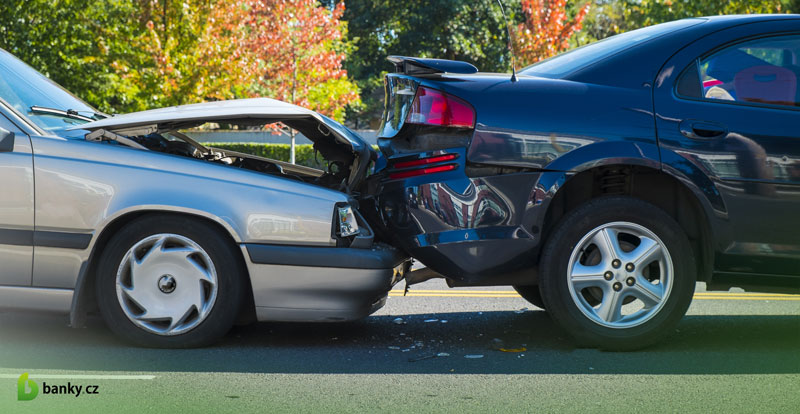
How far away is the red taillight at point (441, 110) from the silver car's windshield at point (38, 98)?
71.7 inches

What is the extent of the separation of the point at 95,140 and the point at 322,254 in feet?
4.47

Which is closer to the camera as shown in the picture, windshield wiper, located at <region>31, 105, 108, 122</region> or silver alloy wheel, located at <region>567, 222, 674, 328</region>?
silver alloy wheel, located at <region>567, 222, 674, 328</region>

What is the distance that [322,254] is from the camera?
4.20m

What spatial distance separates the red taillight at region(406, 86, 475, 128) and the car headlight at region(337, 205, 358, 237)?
59 centimetres

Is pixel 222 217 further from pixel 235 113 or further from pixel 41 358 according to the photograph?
pixel 41 358

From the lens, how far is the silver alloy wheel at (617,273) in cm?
425

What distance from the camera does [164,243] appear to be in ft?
13.8

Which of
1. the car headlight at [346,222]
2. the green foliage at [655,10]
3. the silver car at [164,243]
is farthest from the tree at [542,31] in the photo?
the silver car at [164,243]

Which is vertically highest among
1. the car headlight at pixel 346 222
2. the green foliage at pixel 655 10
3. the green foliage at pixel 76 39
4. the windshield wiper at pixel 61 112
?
the green foliage at pixel 655 10

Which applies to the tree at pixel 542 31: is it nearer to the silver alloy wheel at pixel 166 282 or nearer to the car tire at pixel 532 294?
the car tire at pixel 532 294

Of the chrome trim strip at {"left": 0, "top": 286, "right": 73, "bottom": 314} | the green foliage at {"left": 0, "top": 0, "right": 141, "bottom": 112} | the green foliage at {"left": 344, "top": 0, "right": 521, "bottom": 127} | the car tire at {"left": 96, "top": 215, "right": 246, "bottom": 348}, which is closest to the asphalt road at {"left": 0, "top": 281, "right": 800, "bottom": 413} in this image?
the car tire at {"left": 96, "top": 215, "right": 246, "bottom": 348}

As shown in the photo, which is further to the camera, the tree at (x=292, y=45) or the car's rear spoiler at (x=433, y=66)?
the tree at (x=292, y=45)

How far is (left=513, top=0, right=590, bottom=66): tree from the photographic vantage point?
2691cm

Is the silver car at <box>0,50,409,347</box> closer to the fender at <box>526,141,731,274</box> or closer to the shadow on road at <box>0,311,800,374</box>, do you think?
the shadow on road at <box>0,311,800,374</box>
